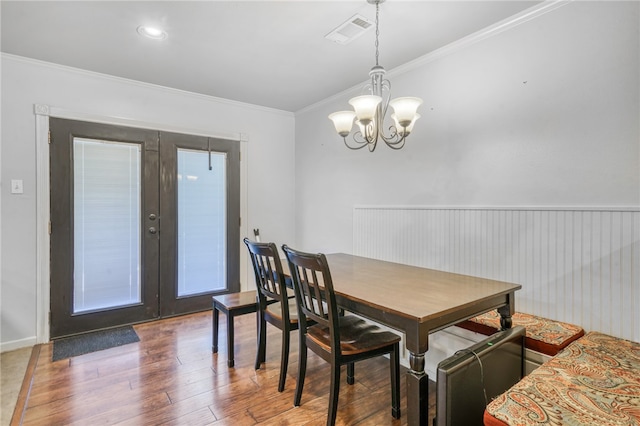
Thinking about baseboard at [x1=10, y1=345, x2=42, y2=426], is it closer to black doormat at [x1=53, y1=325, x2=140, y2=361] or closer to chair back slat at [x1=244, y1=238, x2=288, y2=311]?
black doormat at [x1=53, y1=325, x2=140, y2=361]

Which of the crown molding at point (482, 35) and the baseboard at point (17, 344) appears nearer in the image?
the crown molding at point (482, 35)

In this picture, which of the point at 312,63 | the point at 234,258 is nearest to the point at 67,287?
the point at 234,258

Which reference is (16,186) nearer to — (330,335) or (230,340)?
(230,340)

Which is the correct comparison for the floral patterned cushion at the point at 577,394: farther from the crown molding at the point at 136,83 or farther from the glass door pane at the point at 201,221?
the crown molding at the point at 136,83

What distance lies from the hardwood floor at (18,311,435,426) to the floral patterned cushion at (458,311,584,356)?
0.61 meters

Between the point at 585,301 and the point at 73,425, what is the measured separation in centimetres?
297

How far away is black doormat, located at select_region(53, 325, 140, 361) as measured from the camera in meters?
2.70

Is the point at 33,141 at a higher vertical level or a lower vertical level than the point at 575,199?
higher

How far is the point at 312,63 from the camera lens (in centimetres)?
285

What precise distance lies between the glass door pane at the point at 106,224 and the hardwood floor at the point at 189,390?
0.62 m

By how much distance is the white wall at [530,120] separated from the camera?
5.82ft

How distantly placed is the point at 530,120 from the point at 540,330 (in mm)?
1300

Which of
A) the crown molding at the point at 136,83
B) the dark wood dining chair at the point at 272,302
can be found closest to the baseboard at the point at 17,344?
the dark wood dining chair at the point at 272,302

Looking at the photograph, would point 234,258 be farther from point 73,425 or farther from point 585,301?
point 585,301
